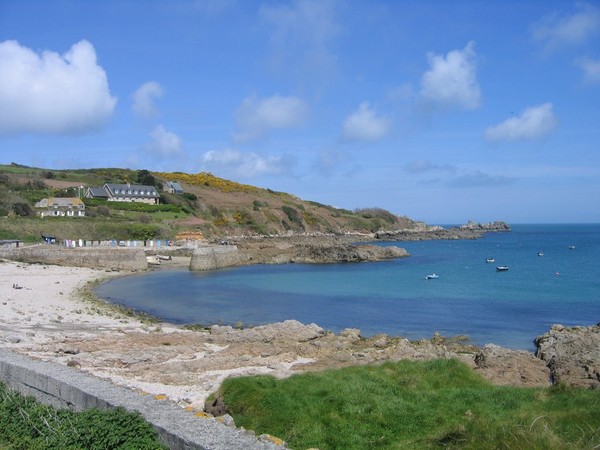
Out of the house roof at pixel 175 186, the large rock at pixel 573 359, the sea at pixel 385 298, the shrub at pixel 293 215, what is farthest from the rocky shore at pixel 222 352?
the shrub at pixel 293 215

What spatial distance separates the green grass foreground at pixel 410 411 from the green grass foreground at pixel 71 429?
2.82 metres

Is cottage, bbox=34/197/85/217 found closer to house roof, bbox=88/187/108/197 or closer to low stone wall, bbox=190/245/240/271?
house roof, bbox=88/187/108/197

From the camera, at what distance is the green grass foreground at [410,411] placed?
8.14 metres

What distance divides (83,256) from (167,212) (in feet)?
121

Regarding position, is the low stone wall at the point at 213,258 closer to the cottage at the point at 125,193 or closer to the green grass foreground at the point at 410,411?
the cottage at the point at 125,193

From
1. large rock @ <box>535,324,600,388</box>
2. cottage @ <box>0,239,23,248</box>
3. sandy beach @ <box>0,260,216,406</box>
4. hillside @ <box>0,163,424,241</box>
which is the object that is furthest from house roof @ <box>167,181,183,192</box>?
large rock @ <box>535,324,600,388</box>

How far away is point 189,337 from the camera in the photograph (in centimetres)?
2222

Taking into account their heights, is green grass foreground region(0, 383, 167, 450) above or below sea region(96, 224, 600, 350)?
above

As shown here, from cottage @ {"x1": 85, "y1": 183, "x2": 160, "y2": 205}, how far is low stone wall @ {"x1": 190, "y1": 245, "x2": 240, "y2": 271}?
3682 centimetres

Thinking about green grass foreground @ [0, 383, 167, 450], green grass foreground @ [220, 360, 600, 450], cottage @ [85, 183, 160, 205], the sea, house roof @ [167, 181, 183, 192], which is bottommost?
the sea

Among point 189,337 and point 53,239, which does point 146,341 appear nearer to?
point 189,337

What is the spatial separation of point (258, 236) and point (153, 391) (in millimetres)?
81437

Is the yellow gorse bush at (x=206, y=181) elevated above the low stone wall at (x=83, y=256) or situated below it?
above

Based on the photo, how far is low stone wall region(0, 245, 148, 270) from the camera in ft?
174
